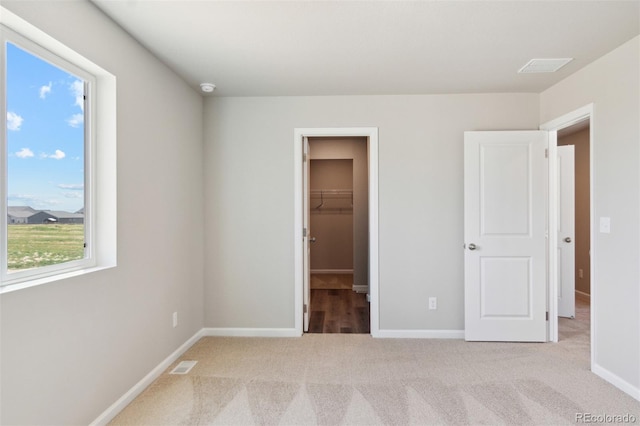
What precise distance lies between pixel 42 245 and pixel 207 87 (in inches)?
77.2

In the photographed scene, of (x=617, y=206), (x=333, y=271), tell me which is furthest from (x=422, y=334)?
(x=333, y=271)

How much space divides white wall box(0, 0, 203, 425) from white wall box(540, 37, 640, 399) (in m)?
3.35

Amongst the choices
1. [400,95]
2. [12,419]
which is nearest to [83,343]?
[12,419]

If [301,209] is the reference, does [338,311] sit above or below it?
below

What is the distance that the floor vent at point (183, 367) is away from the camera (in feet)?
8.69

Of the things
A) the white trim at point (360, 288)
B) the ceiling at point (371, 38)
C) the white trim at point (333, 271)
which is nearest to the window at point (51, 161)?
the ceiling at point (371, 38)

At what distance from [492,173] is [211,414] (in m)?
3.05

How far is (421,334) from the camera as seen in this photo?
3389mm

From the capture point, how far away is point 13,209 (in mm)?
1572

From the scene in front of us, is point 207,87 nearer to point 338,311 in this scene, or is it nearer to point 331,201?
point 338,311

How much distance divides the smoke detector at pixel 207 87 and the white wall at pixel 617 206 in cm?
315

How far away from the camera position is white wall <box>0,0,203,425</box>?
1549 mm

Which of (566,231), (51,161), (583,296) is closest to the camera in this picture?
(51,161)

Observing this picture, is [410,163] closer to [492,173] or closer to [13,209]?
[492,173]
